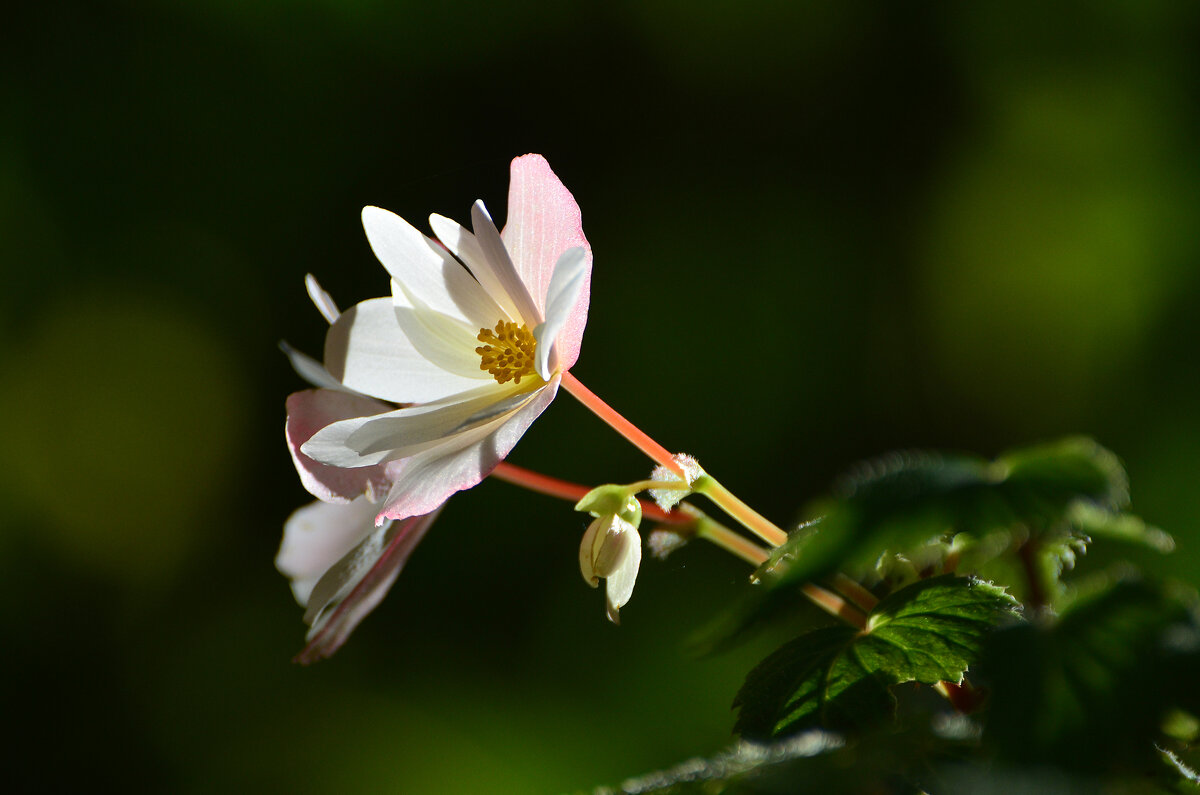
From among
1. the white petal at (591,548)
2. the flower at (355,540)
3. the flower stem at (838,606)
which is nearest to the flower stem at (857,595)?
the flower stem at (838,606)

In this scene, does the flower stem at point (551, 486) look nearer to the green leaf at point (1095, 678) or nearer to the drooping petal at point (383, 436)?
the drooping petal at point (383, 436)

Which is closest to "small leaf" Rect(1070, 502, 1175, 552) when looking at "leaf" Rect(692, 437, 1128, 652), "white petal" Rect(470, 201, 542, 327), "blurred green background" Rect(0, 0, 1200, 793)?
"leaf" Rect(692, 437, 1128, 652)

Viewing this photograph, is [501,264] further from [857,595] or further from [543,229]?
[857,595]

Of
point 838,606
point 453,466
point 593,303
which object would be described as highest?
point 453,466

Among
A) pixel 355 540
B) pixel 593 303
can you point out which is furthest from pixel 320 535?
pixel 593 303

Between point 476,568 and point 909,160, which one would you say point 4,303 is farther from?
point 909,160

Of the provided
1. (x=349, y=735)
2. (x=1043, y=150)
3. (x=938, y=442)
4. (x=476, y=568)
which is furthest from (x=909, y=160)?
(x=349, y=735)

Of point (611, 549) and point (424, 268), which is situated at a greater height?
point (424, 268)
